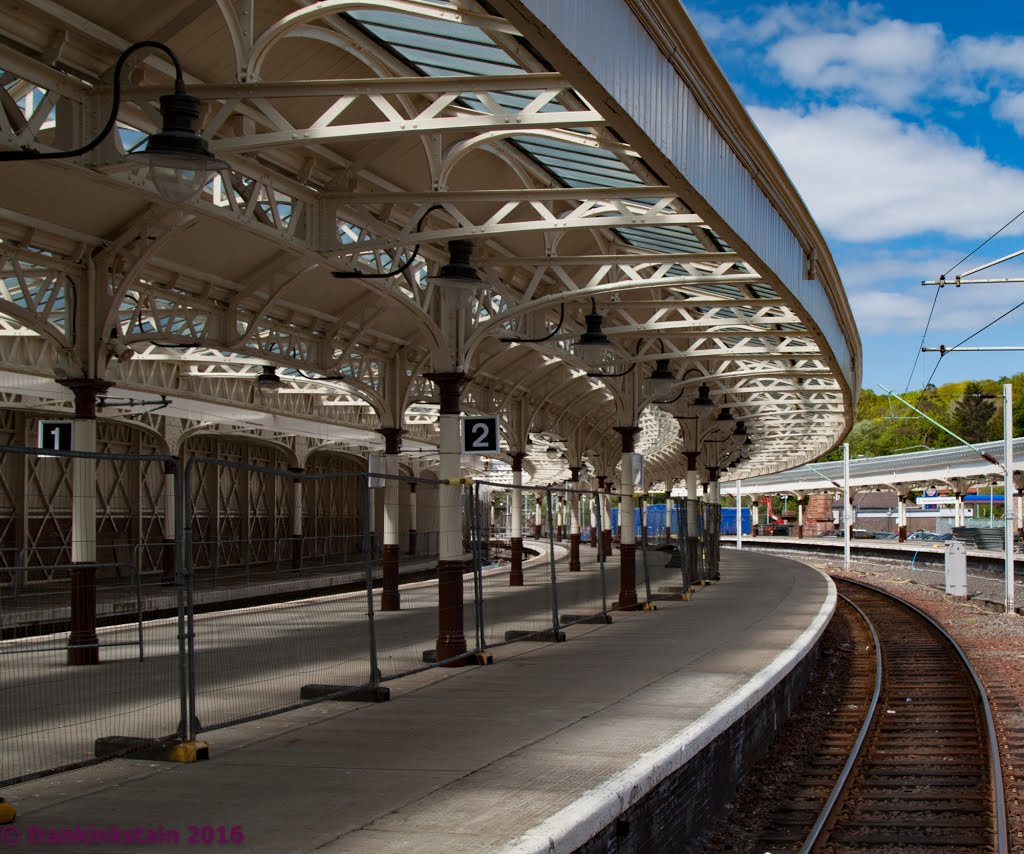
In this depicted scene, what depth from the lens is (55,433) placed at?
47.1 feet

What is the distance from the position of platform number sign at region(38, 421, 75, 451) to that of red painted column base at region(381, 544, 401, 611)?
14.9ft

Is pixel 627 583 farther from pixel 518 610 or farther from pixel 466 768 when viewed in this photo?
pixel 466 768

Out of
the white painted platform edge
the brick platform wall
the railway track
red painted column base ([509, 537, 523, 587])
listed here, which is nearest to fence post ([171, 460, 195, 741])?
the white painted platform edge

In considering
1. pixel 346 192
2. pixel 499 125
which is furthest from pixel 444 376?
pixel 499 125

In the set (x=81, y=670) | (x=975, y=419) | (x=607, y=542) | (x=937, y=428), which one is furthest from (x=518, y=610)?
(x=937, y=428)

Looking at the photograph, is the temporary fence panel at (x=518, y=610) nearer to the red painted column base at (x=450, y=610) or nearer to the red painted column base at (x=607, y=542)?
the red painted column base at (x=450, y=610)

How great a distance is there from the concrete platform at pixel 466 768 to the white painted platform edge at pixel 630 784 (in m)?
0.02

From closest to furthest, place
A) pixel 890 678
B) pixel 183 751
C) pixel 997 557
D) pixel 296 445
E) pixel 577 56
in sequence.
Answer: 1. pixel 577 56
2. pixel 183 751
3. pixel 890 678
4. pixel 296 445
5. pixel 997 557

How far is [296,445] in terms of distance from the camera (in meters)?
41.0

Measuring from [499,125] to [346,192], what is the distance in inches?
154

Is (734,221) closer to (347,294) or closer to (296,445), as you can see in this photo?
(347,294)

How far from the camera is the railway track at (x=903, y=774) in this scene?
30.7ft

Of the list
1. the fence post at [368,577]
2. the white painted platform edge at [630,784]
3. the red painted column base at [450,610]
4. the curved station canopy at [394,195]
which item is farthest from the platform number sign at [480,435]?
the white painted platform edge at [630,784]

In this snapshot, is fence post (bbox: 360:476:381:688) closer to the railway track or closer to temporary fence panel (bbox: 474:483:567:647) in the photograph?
the railway track
